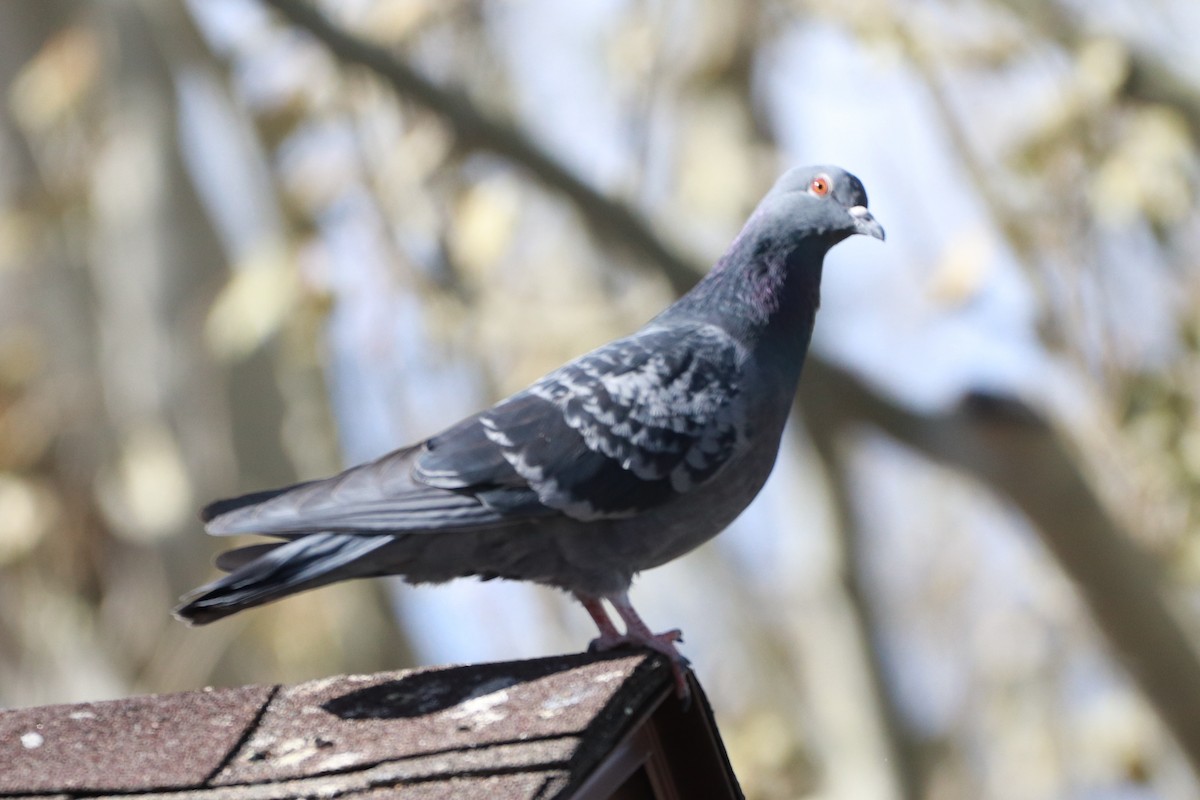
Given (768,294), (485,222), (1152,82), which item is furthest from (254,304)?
(1152,82)

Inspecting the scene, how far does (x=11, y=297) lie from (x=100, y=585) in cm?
181

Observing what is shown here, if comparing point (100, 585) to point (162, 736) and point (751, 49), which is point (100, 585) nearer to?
point (751, 49)

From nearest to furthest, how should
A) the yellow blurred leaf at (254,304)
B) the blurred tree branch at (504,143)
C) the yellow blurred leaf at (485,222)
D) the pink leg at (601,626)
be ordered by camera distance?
the pink leg at (601,626), the blurred tree branch at (504,143), the yellow blurred leaf at (485,222), the yellow blurred leaf at (254,304)

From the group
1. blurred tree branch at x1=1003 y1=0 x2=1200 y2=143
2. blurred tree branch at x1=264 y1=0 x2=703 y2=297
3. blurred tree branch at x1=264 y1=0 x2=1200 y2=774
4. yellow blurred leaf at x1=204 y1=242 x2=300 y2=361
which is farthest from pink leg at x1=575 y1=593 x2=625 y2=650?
blurred tree branch at x1=1003 y1=0 x2=1200 y2=143

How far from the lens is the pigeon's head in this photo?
367 cm

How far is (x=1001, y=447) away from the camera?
485 centimetres

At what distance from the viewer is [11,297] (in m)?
8.12

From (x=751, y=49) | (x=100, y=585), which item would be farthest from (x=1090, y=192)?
(x=100, y=585)

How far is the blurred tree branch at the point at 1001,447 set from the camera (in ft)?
15.9

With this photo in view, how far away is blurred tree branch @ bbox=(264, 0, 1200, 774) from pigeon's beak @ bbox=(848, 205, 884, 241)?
1378mm

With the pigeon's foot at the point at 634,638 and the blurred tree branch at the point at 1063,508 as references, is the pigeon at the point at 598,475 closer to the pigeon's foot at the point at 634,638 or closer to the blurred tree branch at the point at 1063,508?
the pigeon's foot at the point at 634,638

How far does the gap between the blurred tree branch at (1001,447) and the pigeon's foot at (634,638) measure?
6.44 feet

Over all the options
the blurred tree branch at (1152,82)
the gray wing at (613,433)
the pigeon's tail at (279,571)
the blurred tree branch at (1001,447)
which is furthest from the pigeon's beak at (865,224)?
the blurred tree branch at (1152,82)

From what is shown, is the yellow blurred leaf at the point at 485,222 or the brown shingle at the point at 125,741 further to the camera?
the yellow blurred leaf at the point at 485,222
